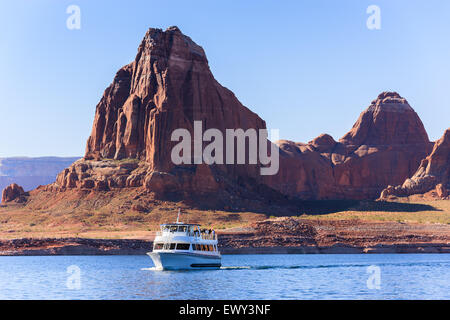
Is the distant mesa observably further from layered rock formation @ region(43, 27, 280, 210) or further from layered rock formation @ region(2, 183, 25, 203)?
layered rock formation @ region(2, 183, 25, 203)

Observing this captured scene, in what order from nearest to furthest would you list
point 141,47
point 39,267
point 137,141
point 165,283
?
point 165,283, point 39,267, point 137,141, point 141,47

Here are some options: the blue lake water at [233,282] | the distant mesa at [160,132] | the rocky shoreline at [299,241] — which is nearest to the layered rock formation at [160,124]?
the distant mesa at [160,132]

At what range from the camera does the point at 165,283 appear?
62.7 meters

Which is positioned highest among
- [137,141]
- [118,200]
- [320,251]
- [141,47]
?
[141,47]

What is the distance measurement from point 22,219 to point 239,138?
58824 millimetres

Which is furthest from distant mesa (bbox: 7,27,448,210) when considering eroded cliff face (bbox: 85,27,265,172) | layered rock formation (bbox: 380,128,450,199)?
layered rock formation (bbox: 380,128,450,199)

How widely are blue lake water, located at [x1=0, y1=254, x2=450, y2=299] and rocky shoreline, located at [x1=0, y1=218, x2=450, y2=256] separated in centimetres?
3270

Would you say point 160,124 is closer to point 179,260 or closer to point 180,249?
point 180,249

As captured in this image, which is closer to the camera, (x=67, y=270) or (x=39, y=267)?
(x=67, y=270)

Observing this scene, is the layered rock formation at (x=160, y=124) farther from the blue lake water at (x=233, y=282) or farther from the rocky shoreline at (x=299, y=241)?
the blue lake water at (x=233, y=282)
